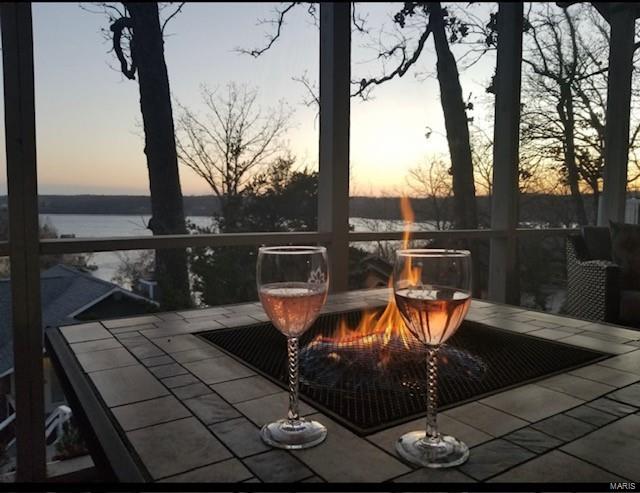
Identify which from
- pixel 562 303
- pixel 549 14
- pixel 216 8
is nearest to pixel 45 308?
pixel 216 8

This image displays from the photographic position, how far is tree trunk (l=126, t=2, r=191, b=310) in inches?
135

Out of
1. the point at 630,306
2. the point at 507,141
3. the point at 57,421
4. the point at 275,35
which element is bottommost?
the point at 57,421

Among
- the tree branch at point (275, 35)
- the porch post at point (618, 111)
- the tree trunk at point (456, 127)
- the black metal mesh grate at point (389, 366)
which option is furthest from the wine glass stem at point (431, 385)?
the porch post at point (618, 111)

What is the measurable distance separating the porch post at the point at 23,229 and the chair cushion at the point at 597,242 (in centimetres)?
405

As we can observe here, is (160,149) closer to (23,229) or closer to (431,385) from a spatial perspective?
(23,229)

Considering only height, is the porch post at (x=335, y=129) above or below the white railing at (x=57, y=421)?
above

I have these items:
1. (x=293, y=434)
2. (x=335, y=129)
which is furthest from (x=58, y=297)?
(x=293, y=434)

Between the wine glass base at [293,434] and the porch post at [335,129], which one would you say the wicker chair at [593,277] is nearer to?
the porch post at [335,129]

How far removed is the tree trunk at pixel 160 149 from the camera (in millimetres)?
3438

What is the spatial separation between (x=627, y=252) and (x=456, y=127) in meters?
1.98

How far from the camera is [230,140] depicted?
12.3 ft

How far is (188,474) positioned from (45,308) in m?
2.11

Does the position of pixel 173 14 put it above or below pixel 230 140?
above

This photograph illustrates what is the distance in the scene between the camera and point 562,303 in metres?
4.81
